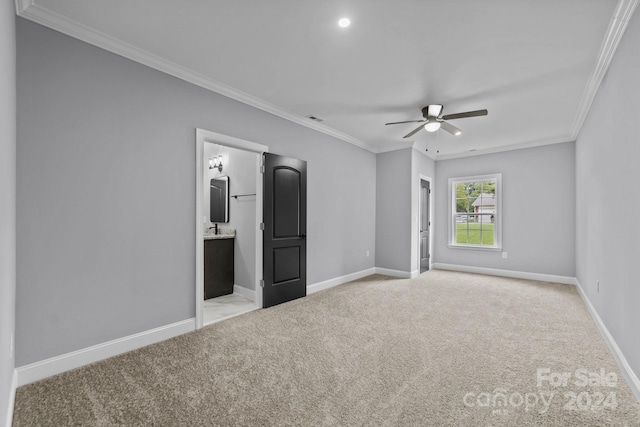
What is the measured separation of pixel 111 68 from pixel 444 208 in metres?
6.44

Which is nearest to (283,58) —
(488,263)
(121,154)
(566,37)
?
(121,154)

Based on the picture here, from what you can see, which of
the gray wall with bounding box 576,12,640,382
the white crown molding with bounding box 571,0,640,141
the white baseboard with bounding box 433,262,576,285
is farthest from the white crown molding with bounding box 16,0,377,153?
the white baseboard with bounding box 433,262,576,285

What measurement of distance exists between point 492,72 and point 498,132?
2.34 m

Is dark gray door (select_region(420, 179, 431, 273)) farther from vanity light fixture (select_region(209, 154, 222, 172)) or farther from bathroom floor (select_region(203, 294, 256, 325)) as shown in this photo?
vanity light fixture (select_region(209, 154, 222, 172))

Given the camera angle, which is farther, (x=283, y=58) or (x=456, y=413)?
(x=283, y=58)

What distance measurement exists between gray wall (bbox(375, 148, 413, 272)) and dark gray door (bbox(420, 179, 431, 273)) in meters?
0.65

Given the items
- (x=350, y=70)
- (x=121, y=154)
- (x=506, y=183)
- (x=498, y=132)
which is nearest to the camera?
(x=121, y=154)

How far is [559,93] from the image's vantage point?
3.46m

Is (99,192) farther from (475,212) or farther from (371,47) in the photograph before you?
(475,212)

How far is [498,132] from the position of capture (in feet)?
16.2

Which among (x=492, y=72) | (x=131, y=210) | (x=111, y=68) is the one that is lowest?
(x=131, y=210)

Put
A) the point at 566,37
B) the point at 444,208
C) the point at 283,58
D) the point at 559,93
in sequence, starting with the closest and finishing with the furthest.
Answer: the point at 566,37
the point at 283,58
the point at 559,93
the point at 444,208

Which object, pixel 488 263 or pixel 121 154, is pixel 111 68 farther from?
pixel 488 263

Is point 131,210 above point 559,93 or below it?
below
